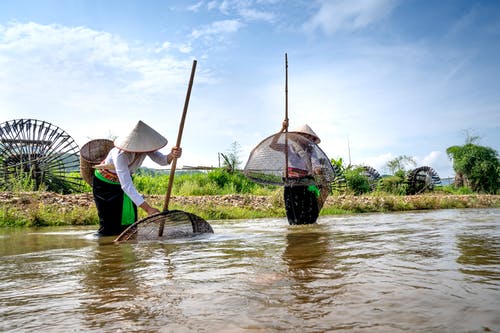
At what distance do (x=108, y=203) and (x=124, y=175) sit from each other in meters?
0.55

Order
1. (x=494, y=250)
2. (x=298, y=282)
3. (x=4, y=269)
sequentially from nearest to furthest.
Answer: (x=298, y=282), (x=4, y=269), (x=494, y=250)

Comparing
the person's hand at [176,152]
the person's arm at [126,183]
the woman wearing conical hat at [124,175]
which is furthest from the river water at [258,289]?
the person's hand at [176,152]

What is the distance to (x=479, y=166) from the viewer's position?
21328mm

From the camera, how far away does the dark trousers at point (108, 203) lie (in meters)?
4.80

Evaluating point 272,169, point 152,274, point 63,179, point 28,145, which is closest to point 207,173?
point 63,179

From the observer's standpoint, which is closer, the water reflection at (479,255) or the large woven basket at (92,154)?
the water reflection at (479,255)

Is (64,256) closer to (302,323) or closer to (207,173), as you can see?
(302,323)

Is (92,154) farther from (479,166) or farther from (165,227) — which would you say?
(479,166)

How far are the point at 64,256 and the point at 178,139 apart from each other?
1775 mm

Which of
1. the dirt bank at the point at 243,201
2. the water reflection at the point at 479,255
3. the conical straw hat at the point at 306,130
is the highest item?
the conical straw hat at the point at 306,130

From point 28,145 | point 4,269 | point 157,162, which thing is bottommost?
point 4,269

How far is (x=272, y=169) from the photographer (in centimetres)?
703

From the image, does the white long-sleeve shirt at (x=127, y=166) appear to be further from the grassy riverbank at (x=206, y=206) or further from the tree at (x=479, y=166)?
the tree at (x=479, y=166)

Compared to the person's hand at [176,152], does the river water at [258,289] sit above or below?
below
